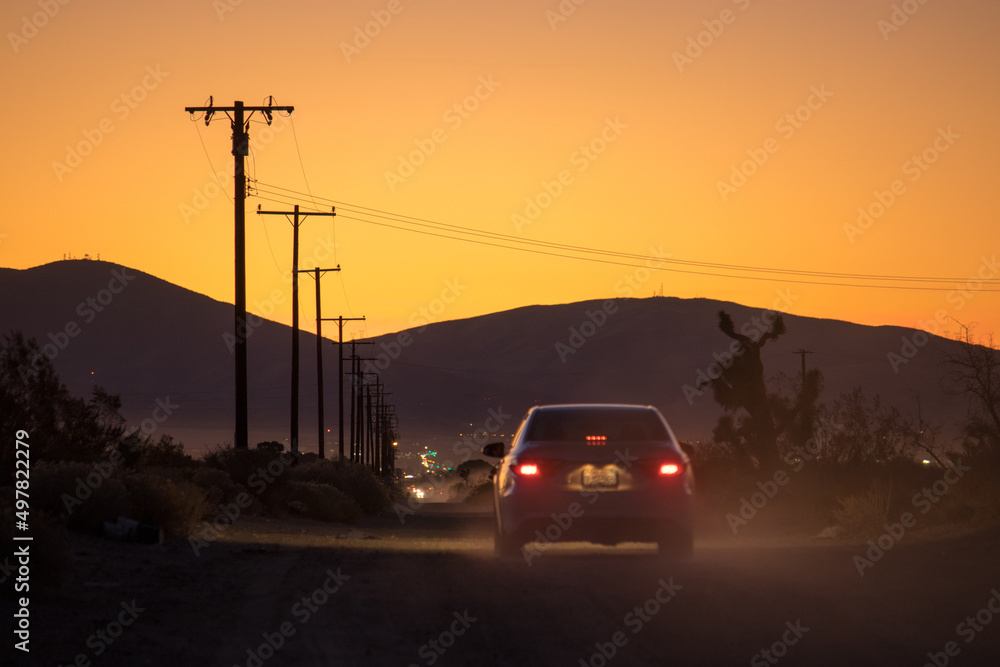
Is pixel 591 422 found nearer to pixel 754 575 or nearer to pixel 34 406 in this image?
pixel 754 575

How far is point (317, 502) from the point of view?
1250 inches

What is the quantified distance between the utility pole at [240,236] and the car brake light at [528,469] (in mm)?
19855

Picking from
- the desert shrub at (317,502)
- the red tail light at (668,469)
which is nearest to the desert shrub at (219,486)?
the desert shrub at (317,502)

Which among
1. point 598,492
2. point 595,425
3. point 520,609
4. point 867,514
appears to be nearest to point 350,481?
point 867,514

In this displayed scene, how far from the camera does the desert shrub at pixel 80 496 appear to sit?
54.2 ft

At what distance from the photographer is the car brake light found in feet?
44.2

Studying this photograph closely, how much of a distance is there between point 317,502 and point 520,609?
2129 cm

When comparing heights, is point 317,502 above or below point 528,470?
below

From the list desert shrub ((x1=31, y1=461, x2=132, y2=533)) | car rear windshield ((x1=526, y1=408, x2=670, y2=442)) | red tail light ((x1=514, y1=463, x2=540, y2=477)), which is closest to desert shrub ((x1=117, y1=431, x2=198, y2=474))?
desert shrub ((x1=31, y1=461, x2=132, y2=533))

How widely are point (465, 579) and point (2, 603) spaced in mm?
4757

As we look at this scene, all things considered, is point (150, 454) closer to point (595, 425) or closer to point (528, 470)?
point (595, 425)

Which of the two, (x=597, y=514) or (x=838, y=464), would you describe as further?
(x=838, y=464)

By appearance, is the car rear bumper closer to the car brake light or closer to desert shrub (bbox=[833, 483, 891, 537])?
the car brake light

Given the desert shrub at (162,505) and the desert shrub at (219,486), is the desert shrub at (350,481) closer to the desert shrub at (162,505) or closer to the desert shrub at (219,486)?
the desert shrub at (219,486)
